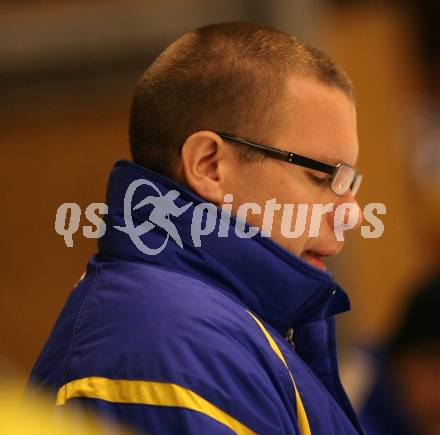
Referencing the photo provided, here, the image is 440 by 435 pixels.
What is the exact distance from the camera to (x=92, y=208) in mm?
1635

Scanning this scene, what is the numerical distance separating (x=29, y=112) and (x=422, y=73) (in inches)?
91.5

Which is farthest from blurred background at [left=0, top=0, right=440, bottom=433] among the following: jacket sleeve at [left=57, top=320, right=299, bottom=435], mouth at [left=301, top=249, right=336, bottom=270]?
jacket sleeve at [left=57, top=320, right=299, bottom=435]

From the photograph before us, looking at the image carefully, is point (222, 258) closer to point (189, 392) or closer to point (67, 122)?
point (189, 392)

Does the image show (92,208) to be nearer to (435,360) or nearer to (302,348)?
(302,348)

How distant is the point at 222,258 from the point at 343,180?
0.72 feet

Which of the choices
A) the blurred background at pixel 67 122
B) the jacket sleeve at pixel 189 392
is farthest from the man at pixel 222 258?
the blurred background at pixel 67 122

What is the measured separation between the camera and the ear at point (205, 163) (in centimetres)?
130

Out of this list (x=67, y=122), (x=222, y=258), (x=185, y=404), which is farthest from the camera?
(x=67, y=122)

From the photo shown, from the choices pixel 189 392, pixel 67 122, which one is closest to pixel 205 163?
pixel 189 392

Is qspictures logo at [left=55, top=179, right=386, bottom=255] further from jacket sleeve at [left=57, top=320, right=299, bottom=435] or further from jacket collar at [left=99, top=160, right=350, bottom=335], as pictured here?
jacket sleeve at [left=57, top=320, right=299, bottom=435]

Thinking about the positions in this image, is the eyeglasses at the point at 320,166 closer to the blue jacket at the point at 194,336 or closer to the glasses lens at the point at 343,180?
the glasses lens at the point at 343,180

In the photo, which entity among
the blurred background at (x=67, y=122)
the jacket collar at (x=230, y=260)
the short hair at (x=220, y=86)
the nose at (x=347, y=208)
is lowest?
the blurred background at (x=67, y=122)

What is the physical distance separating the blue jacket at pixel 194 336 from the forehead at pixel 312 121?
15 cm

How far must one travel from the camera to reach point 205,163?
1317 millimetres
